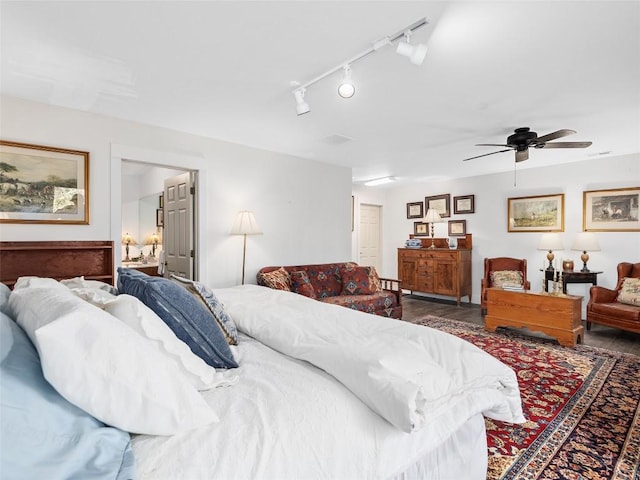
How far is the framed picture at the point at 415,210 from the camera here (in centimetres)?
700

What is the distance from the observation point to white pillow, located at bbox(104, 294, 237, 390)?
1.04 metres

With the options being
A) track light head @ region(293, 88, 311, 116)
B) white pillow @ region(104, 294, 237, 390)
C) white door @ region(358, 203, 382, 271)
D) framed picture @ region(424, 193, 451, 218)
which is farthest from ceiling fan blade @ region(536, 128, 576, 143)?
white door @ region(358, 203, 382, 271)

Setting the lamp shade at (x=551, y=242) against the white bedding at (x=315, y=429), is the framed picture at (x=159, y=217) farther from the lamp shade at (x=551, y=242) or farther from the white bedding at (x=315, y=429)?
the lamp shade at (x=551, y=242)

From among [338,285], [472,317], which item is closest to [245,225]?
[338,285]

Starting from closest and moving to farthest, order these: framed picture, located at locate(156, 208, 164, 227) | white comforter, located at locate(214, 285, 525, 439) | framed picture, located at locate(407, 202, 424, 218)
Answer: white comforter, located at locate(214, 285, 525, 439)
framed picture, located at locate(156, 208, 164, 227)
framed picture, located at locate(407, 202, 424, 218)

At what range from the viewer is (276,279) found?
13.2 feet

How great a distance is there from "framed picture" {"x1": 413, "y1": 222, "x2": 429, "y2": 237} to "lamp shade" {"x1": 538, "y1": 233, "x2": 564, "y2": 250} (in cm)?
214

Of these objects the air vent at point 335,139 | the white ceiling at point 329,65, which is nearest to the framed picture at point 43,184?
the white ceiling at point 329,65

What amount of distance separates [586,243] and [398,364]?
4.91 metres

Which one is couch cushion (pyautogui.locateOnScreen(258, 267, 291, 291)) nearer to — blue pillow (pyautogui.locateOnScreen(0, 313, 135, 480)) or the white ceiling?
the white ceiling

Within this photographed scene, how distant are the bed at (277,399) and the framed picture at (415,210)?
5662 mm

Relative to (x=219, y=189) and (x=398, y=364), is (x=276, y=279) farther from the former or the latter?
(x=398, y=364)

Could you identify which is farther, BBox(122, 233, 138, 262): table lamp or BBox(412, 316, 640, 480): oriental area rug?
BBox(122, 233, 138, 262): table lamp

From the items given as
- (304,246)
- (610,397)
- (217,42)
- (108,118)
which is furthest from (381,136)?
(610,397)
